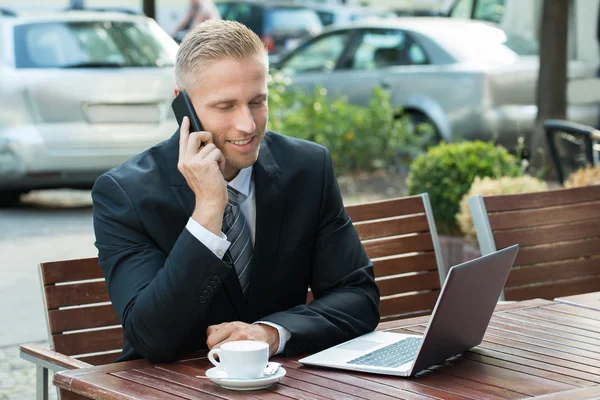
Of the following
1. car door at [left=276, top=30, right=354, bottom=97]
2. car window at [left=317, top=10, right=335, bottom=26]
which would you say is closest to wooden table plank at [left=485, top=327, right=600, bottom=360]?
car door at [left=276, top=30, right=354, bottom=97]

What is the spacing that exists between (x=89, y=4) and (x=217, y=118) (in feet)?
73.9

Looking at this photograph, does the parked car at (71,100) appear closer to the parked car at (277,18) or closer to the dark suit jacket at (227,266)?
the dark suit jacket at (227,266)

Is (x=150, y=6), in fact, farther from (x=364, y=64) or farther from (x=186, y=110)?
(x=186, y=110)

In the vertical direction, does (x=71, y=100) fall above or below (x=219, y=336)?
below

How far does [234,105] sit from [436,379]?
37.3 inches

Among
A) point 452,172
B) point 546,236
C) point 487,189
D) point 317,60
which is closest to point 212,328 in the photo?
point 546,236

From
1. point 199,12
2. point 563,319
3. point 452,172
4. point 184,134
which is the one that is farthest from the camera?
point 199,12

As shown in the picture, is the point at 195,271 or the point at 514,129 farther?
the point at 514,129

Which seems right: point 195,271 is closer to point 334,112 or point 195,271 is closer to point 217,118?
point 217,118

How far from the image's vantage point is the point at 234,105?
3152 millimetres

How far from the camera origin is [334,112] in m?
11.0

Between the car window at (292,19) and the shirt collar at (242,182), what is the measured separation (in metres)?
17.8

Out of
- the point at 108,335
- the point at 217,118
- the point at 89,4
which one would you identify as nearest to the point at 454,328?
the point at 217,118

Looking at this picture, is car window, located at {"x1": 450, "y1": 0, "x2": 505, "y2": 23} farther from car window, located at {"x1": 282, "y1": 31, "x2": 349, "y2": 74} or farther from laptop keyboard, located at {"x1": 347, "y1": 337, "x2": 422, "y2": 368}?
laptop keyboard, located at {"x1": 347, "y1": 337, "x2": 422, "y2": 368}
